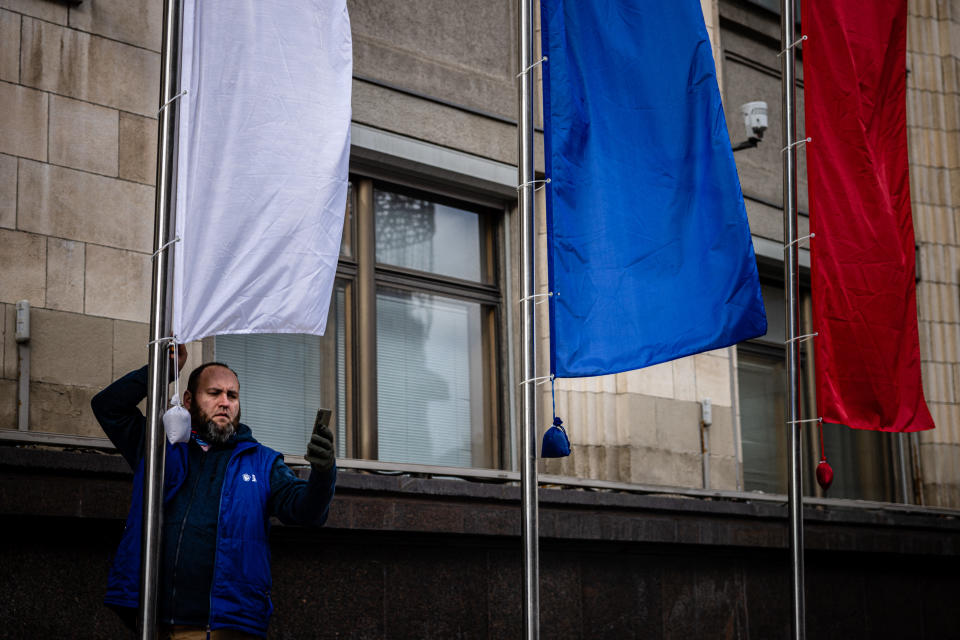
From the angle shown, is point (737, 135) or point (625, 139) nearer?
point (625, 139)

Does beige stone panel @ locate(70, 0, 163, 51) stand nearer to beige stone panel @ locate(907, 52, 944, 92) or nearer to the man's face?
the man's face

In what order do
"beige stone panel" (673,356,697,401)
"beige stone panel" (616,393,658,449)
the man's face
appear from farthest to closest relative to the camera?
"beige stone panel" (673,356,697,401), "beige stone panel" (616,393,658,449), the man's face

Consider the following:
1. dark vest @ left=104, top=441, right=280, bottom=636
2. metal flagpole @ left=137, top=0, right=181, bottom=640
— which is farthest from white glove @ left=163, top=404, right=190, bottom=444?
dark vest @ left=104, top=441, right=280, bottom=636

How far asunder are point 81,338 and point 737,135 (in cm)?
861

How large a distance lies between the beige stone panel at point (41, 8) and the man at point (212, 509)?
12.4ft

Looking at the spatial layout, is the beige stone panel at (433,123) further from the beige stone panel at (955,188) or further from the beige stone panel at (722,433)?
the beige stone panel at (955,188)

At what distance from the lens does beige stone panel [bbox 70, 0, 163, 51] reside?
9695 mm

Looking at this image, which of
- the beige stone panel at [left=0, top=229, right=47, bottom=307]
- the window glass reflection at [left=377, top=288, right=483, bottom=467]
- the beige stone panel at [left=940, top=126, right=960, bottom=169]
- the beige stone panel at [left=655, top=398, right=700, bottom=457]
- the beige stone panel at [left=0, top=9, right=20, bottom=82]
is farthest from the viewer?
the beige stone panel at [left=940, top=126, right=960, bottom=169]

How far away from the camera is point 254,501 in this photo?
6.72m

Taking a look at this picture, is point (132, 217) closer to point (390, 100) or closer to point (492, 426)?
point (390, 100)

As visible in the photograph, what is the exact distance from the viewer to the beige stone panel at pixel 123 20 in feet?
31.8

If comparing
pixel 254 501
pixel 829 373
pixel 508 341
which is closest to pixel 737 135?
pixel 508 341

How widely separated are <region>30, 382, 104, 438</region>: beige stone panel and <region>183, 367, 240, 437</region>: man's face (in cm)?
213

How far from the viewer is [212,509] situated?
6691 millimetres
